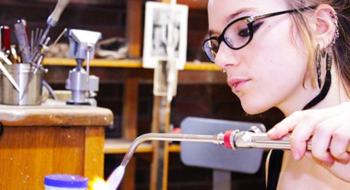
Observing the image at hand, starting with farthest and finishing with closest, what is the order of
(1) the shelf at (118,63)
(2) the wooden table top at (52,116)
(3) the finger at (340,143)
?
(1) the shelf at (118,63) < (2) the wooden table top at (52,116) < (3) the finger at (340,143)

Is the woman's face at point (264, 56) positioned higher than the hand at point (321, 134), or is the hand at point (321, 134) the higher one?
the woman's face at point (264, 56)

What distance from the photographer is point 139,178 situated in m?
2.98

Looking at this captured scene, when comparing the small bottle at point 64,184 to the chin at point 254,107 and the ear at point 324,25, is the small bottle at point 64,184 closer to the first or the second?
the chin at point 254,107

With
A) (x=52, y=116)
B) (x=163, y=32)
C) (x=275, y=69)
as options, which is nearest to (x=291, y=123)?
(x=275, y=69)

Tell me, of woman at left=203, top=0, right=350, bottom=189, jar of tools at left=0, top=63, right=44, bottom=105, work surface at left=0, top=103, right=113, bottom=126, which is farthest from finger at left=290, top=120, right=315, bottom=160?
jar of tools at left=0, top=63, right=44, bottom=105

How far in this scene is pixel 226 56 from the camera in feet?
3.37

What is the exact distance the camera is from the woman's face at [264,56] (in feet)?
3.26

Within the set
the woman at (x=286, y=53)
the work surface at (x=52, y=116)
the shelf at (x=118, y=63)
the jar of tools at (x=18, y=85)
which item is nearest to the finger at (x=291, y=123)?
the woman at (x=286, y=53)

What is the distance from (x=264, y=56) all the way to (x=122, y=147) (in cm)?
162

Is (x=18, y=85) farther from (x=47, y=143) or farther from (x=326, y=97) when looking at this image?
(x=326, y=97)

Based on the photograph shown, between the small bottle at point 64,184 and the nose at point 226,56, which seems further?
the nose at point 226,56

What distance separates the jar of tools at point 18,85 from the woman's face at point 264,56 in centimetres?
46

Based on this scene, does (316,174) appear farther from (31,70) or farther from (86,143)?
(31,70)

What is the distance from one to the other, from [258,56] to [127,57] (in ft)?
5.55
